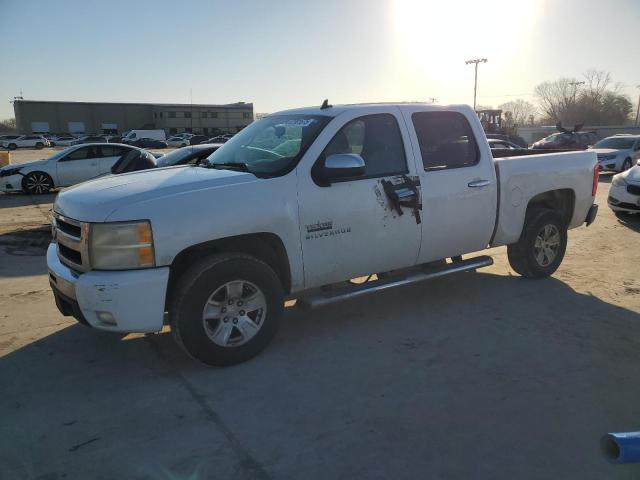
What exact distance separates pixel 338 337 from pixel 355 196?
126cm

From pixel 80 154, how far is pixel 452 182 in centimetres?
1340

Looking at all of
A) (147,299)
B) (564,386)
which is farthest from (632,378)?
(147,299)

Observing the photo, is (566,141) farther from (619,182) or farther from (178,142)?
(178,142)

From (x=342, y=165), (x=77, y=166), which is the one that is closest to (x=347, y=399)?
(x=342, y=165)

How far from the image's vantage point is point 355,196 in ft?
14.4

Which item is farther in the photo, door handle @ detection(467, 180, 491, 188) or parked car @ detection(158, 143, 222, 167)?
parked car @ detection(158, 143, 222, 167)

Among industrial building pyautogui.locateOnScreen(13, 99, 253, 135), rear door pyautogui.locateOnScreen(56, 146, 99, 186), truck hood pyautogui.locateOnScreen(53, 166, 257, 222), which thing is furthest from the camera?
industrial building pyautogui.locateOnScreen(13, 99, 253, 135)

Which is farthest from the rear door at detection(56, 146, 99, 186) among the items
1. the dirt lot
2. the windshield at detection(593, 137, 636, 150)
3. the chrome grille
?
the windshield at detection(593, 137, 636, 150)

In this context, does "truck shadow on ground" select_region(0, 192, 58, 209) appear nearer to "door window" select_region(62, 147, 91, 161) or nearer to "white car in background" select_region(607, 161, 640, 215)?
"door window" select_region(62, 147, 91, 161)

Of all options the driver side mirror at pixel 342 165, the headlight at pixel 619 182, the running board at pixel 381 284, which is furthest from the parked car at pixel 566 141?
the driver side mirror at pixel 342 165

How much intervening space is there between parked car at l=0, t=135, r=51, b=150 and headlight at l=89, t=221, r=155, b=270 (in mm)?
64251

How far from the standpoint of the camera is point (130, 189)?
384cm

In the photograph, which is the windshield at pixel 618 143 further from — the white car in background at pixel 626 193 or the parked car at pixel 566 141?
the white car in background at pixel 626 193

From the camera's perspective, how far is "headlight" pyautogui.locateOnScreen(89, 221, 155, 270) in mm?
3516
